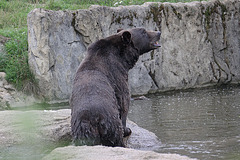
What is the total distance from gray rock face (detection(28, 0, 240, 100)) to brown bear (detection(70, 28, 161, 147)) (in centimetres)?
564

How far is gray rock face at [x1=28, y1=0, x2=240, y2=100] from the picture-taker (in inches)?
424

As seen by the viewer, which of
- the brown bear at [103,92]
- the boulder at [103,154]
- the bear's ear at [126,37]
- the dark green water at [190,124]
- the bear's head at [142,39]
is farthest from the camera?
the bear's head at [142,39]

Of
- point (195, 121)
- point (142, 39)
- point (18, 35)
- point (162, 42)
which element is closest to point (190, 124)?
point (195, 121)

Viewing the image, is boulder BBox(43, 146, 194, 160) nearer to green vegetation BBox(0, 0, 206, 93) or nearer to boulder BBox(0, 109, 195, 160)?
boulder BBox(0, 109, 195, 160)

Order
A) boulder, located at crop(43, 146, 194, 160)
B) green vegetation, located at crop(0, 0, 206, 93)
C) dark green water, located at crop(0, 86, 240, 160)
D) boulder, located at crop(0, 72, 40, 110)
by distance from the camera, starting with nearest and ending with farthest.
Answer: boulder, located at crop(43, 146, 194, 160)
dark green water, located at crop(0, 86, 240, 160)
boulder, located at crop(0, 72, 40, 110)
green vegetation, located at crop(0, 0, 206, 93)

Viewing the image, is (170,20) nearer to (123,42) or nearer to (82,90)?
(123,42)

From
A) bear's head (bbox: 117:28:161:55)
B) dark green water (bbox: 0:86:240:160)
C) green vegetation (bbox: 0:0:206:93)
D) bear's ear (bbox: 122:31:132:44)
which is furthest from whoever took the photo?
green vegetation (bbox: 0:0:206:93)

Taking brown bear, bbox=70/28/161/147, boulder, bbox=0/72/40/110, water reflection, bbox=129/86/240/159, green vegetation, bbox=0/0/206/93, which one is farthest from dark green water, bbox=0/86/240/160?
green vegetation, bbox=0/0/206/93

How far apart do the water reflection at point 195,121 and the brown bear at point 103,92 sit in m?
1.01

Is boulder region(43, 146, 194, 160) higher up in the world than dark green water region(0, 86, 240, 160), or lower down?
higher up

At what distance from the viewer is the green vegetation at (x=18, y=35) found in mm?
10766

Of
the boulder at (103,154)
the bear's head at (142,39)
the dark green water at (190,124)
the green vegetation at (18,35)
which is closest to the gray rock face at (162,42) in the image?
the green vegetation at (18,35)

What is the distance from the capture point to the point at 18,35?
39.7 ft

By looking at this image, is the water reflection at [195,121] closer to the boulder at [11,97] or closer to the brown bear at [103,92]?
the brown bear at [103,92]
